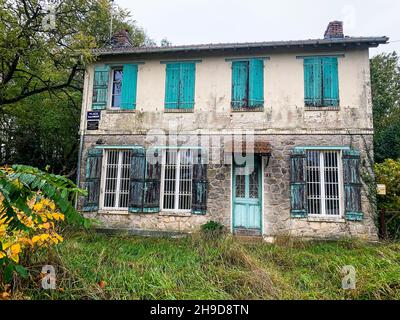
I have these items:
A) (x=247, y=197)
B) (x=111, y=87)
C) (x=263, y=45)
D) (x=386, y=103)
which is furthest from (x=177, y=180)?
(x=386, y=103)

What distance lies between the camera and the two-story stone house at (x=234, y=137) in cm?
827

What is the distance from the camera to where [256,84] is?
887cm

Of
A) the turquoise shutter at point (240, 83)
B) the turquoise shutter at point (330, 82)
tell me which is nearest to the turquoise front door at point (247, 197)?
the turquoise shutter at point (240, 83)

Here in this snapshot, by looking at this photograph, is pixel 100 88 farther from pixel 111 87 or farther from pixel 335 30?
pixel 335 30

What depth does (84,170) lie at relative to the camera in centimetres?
938

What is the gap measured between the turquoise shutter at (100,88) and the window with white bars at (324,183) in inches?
284

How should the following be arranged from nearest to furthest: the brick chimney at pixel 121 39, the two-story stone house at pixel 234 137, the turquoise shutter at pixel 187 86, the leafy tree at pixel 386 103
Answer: the two-story stone house at pixel 234 137
the turquoise shutter at pixel 187 86
the brick chimney at pixel 121 39
the leafy tree at pixel 386 103

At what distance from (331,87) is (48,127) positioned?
11811 mm

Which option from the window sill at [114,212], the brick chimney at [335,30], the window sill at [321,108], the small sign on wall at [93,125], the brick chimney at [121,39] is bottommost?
the window sill at [114,212]

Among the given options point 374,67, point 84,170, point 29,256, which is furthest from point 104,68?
point 374,67

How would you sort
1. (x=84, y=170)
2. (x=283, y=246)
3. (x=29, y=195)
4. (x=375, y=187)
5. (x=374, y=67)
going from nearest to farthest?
(x=29, y=195), (x=283, y=246), (x=375, y=187), (x=84, y=170), (x=374, y=67)

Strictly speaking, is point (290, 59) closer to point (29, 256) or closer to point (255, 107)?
point (255, 107)

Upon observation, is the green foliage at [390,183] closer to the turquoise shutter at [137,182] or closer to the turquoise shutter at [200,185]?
the turquoise shutter at [200,185]

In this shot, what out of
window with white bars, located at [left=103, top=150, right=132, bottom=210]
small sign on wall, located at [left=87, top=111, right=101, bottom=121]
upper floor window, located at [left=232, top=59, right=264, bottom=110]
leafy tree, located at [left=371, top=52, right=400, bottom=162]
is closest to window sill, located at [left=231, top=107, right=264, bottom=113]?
upper floor window, located at [left=232, top=59, right=264, bottom=110]
